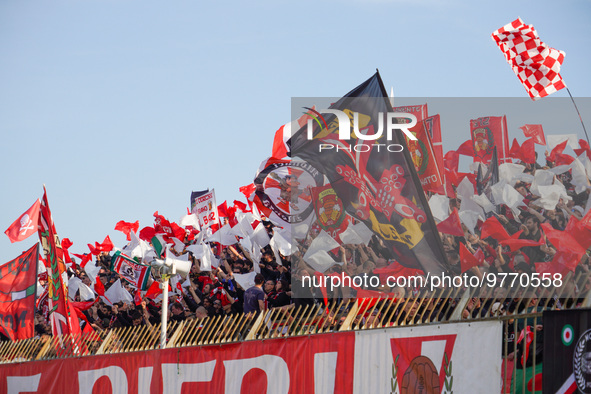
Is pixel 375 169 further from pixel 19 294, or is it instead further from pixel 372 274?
pixel 19 294

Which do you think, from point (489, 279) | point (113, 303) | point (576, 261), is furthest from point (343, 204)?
point (113, 303)

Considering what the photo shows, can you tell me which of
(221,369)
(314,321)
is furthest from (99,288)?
(314,321)

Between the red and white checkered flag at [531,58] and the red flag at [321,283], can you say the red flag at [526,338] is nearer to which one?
the red flag at [321,283]

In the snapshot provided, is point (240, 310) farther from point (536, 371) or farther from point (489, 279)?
point (536, 371)

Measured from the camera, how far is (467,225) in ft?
46.5

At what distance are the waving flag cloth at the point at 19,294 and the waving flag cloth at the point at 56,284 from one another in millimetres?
854

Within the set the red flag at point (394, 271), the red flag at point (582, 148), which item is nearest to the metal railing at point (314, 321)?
the red flag at point (394, 271)

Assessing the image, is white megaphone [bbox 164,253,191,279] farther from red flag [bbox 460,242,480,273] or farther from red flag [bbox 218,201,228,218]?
red flag [bbox 218,201,228,218]

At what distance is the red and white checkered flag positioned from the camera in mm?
13742

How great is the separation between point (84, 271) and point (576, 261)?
1621 centimetres

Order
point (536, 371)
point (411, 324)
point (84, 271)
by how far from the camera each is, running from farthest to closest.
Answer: point (84, 271), point (411, 324), point (536, 371)

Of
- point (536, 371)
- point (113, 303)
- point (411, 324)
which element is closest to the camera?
point (536, 371)

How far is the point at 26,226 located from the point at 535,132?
12.2m

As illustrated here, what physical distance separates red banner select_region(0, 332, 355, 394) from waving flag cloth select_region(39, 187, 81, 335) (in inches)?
34.0
